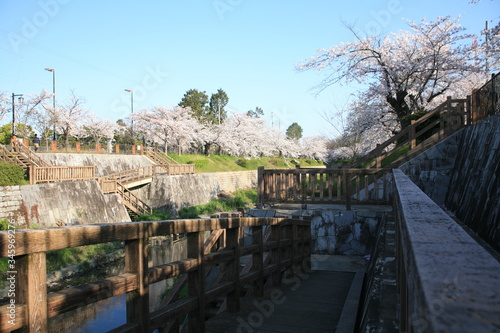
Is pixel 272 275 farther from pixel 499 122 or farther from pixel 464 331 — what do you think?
pixel 464 331

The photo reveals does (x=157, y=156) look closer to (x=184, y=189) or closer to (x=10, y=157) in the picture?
(x=184, y=189)

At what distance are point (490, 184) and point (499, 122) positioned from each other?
1415 millimetres

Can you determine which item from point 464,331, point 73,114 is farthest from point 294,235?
point 73,114

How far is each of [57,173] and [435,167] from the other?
18.0 metres

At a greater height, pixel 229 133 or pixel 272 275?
pixel 229 133

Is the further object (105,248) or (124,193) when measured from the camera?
(124,193)

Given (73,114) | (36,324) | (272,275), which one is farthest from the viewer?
(73,114)

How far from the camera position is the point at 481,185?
19.9 feet

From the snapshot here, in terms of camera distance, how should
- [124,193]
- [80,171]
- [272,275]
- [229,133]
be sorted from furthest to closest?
[229,133] → [124,193] → [80,171] → [272,275]

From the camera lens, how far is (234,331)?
353 centimetres

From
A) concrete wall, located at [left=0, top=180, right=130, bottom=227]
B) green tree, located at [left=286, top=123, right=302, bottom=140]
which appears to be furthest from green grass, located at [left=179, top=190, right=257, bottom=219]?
green tree, located at [left=286, top=123, right=302, bottom=140]

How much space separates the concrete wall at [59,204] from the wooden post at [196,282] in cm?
1698

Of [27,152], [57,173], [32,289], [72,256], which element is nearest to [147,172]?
[57,173]

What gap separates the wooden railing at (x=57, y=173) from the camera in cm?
1920
